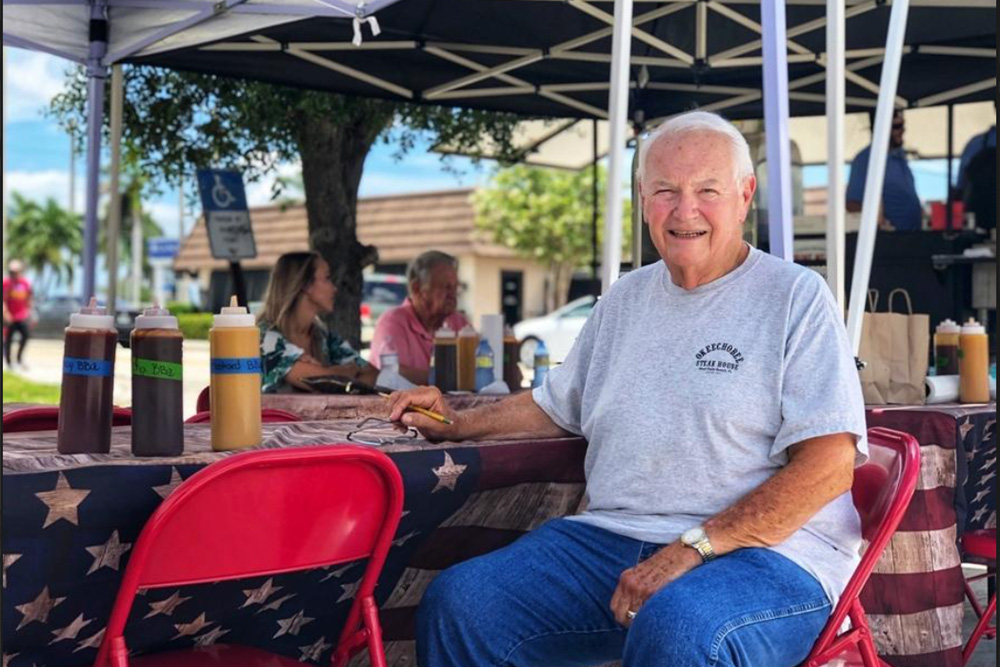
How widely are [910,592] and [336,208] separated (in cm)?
591

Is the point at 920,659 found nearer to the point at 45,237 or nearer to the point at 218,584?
the point at 218,584

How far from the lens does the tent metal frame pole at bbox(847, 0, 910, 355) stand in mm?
3432

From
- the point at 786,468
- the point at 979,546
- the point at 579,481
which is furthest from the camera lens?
the point at 979,546

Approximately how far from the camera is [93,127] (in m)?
5.56

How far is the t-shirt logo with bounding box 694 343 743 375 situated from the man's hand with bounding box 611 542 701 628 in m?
0.34

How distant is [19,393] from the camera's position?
1329cm

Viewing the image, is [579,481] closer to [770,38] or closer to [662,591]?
[662,591]

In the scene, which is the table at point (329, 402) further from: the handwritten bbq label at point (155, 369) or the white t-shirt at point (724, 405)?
the handwritten bbq label at point (155, 369)

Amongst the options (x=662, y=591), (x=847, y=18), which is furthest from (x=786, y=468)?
(x=847, y=18)

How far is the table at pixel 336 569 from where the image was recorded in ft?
5.57

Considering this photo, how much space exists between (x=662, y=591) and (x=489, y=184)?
32.1 metres

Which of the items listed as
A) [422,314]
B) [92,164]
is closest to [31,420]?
[92,164]

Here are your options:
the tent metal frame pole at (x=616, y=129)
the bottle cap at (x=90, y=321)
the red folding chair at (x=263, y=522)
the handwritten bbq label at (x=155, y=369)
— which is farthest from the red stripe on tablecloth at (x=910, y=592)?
the bottle cap at (x=90, y=321)

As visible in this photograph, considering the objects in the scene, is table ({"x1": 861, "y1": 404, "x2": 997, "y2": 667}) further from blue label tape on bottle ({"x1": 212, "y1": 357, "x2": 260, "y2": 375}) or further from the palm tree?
the palm tree
